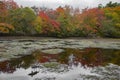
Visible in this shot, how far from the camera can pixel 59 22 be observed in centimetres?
6481

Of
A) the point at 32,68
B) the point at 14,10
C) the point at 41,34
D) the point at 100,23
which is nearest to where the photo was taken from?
the point at 32,68

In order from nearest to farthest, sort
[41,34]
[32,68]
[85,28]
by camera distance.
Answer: [32,68], [41,34], [85,28]

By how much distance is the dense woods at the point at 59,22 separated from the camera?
53.4 metres

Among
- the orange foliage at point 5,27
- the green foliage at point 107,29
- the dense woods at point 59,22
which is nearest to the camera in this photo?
the orange foliage at point 5,27

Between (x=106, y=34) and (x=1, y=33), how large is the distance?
3306cm

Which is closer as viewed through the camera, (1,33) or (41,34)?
(1,33)

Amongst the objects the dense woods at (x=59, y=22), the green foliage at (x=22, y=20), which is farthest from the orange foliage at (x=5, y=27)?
the green foliage at (x=22, y=20)

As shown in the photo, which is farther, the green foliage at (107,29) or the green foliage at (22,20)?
the green foliage at (107,29)

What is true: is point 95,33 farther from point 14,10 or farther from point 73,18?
point 14,10

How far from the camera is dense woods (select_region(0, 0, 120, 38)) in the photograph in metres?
53.4

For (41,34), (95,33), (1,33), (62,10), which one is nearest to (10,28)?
(1,33)

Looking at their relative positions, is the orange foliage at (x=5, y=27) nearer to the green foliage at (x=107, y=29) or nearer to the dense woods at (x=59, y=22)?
the dense woods at (x=59, y=22)

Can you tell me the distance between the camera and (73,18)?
69188 millimetres

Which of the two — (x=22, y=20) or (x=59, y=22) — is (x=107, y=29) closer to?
(x=59, y=22)
